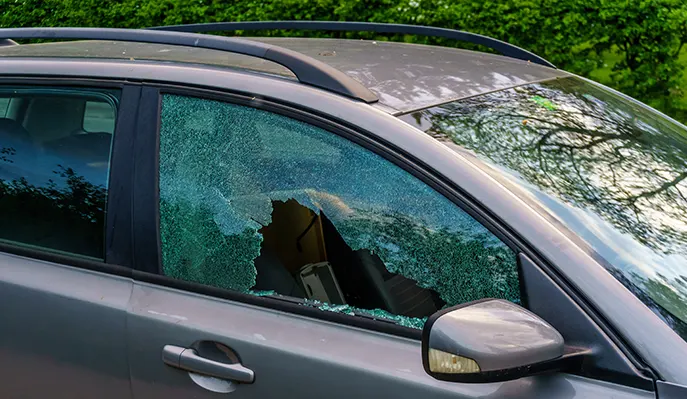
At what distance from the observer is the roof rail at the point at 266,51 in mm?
2135

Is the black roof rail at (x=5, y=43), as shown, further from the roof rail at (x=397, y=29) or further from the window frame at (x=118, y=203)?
the window frame at (x=118, y=203)

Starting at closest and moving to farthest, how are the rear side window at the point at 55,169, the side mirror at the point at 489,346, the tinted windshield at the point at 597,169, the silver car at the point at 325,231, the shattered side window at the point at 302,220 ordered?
1. the side mirror at the point at 489,346
2. the silver car at the point at 325,231
3. the tinted windshield at the point at 597,169
4. the shattered side window at the point at 302,220
5. the rear side window at the point at 55,169

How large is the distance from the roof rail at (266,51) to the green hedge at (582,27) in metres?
4.39

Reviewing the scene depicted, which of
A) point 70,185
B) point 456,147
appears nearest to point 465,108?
point 456,147

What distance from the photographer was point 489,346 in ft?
5.33

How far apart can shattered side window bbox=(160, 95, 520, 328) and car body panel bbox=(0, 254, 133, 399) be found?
0.22 m

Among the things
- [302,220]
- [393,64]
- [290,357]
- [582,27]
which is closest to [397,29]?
[393,64]

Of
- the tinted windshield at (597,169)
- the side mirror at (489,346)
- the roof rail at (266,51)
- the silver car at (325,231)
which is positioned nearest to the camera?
the side mirror at (489,346)

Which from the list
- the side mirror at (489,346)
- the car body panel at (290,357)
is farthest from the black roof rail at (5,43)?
the side mirror at (489,346)

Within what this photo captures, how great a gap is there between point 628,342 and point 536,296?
8.3 inches

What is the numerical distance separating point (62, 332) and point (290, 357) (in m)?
0.74

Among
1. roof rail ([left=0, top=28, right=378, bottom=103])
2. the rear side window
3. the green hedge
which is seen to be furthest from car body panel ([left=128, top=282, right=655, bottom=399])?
the green hedge

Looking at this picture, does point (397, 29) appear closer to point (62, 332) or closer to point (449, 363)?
point (62, 332)

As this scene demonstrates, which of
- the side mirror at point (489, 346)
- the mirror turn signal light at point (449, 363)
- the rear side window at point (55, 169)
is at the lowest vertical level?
the rear side window at point (55, 169)
